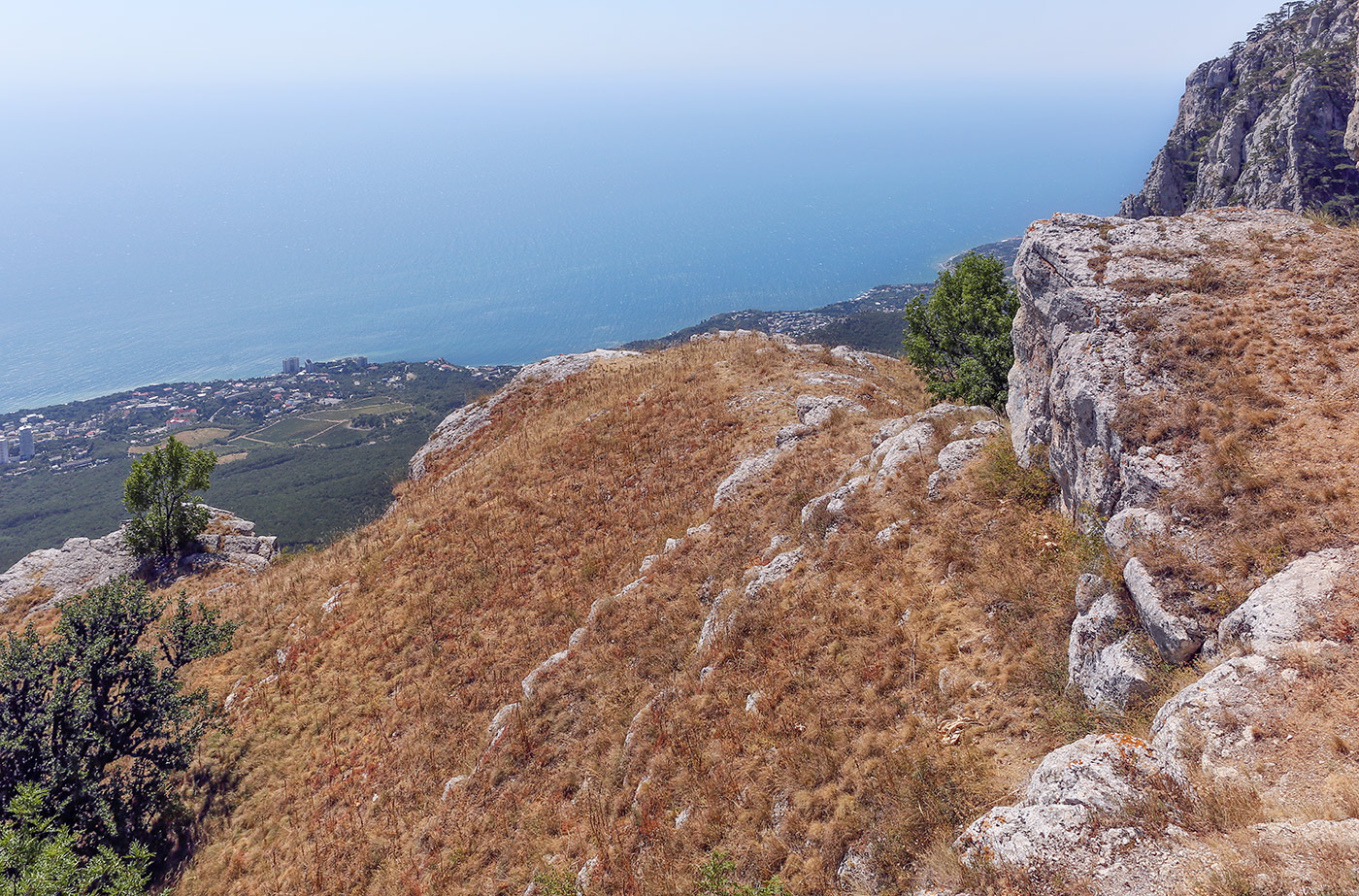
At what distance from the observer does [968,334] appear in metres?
24.6

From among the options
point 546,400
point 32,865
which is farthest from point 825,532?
point 546,400

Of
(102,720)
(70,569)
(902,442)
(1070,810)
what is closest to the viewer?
(1070,810)

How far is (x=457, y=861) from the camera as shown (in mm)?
10312

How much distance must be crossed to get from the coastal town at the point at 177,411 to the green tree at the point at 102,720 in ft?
496

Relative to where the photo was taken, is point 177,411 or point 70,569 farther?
point 177,411

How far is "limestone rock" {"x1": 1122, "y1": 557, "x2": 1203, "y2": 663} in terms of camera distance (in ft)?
23.1

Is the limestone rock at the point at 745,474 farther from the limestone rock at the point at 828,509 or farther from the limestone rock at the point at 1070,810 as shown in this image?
the limestone rock at the point at 1070,810

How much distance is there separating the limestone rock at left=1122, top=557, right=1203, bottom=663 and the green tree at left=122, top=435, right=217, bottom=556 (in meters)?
32.1

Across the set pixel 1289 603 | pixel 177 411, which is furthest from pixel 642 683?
pixel 177 411

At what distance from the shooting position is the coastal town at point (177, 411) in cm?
14775

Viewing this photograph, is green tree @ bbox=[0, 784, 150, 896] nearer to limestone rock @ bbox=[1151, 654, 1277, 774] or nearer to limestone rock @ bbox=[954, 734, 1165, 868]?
limestone rock @ bbox=[954, 734, 1165, 868]

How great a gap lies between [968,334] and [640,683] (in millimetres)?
20038

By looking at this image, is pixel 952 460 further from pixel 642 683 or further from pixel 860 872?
pixel 860 872

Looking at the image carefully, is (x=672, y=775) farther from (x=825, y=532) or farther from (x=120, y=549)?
(x=120, y=549)
